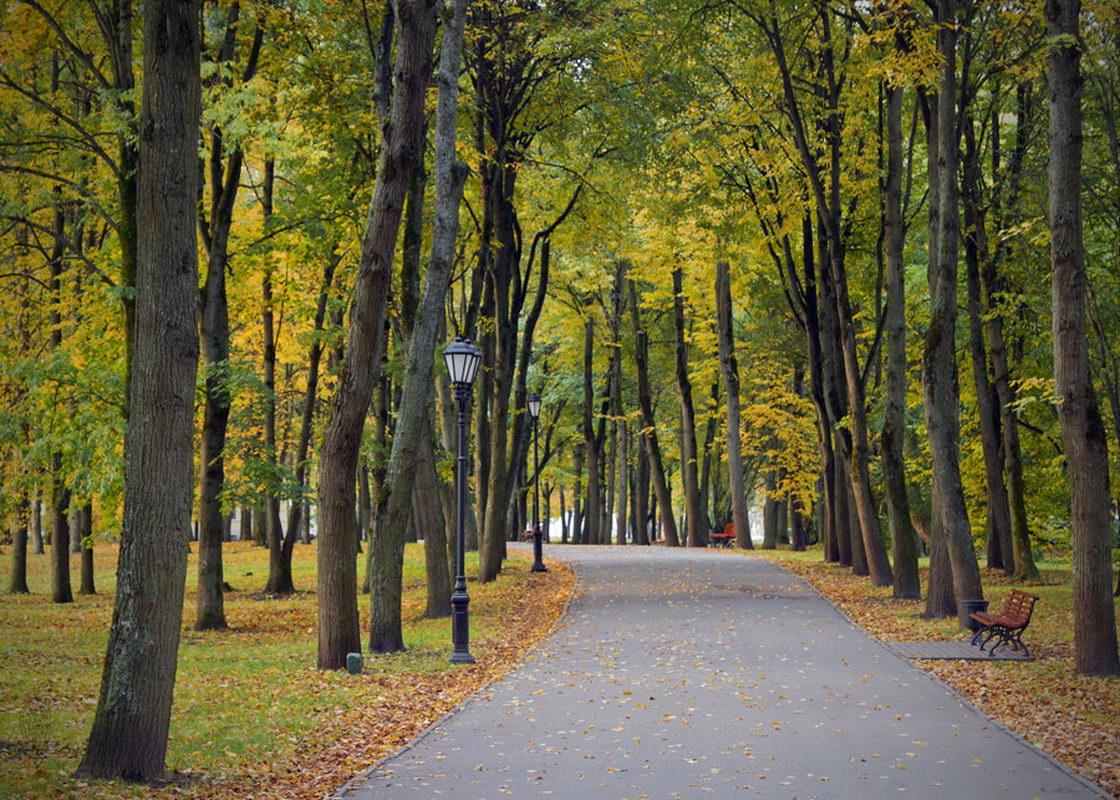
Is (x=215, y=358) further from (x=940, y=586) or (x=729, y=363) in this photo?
(x=729, y=363)

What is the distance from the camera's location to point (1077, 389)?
42.2 ft

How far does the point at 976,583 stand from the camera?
16891mm

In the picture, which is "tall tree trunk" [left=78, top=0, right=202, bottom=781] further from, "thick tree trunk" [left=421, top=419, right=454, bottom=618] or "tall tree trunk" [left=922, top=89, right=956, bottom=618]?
"tall tree trunk" [left=922, top=89, right=956, bottom=618]

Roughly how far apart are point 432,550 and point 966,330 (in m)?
16.4

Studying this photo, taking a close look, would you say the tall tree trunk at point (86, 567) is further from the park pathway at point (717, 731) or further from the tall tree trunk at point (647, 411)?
the tall tree trunk at point (647, 411)

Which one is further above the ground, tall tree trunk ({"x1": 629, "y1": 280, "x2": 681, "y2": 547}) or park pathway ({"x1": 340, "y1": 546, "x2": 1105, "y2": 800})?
tall tree trunk ({"x1": 629, "y1": 280, "x2": 681, "y2": 547})

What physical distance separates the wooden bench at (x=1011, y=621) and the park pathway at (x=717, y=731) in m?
1.29

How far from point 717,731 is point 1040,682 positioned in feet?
14.7

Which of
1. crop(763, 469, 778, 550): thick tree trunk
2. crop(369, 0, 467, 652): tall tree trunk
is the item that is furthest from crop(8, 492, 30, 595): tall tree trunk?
crop(763, 469, 778, 550): thick tree trunk

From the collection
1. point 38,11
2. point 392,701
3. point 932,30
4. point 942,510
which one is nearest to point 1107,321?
point 942,510

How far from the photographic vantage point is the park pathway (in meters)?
8.40

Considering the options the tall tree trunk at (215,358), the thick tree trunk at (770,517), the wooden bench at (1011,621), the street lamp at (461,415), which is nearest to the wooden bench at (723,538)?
the thick tree trunk at (770,517)

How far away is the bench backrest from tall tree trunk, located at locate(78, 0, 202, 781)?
10.6m

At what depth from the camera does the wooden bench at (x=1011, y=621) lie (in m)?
14.7
